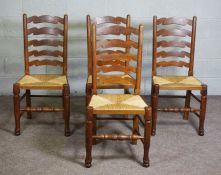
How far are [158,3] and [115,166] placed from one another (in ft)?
6.57

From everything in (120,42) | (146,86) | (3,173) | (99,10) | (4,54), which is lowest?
(3,173)

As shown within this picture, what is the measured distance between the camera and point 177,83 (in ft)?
8.97

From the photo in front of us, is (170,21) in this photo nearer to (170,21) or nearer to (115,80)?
(170,21)

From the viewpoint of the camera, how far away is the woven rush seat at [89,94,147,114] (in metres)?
2.15

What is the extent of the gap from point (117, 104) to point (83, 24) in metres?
1.53

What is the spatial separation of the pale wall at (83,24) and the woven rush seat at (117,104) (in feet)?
4.38

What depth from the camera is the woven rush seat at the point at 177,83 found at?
2654 mm

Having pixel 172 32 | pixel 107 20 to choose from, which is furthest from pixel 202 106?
pixel 107 20

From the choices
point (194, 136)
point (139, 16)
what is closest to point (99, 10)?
point (139, 16)

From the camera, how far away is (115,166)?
7.37 feet

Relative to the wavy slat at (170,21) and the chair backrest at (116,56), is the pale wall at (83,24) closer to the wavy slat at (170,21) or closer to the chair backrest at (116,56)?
the wavy slat at (170,21)

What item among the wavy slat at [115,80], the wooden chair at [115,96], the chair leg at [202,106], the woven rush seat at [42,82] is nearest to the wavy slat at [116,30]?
the wooden chair at [115,96]

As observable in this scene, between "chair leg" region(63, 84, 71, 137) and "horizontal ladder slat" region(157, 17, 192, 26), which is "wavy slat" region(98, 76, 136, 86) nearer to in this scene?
"chair leg" region(63, 84, 71, 137)

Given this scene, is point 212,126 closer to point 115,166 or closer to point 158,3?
point 115,166
